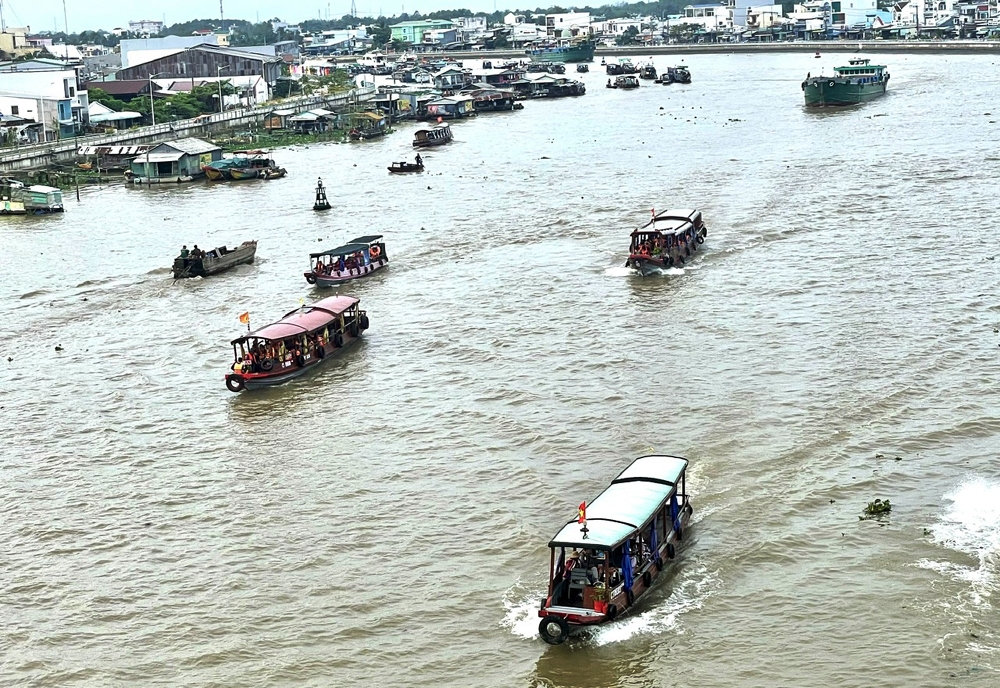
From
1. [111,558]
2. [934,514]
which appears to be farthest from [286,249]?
[934,514]

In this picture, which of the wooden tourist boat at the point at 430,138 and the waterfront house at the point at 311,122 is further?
the waterfront house at the point at 311,122

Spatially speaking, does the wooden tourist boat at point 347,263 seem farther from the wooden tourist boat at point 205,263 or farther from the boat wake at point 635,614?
the boat wake at point 635,614

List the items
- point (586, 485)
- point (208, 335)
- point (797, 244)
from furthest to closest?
point (797, 244) → point (208, 335) → point (586, 485)

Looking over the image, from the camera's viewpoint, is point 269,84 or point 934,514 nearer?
point 934,514

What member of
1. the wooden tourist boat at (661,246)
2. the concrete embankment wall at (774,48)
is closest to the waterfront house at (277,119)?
the wooden tourist boat at (661,246)

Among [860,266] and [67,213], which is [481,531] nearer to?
[860,266]

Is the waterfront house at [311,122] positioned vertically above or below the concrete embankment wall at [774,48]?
below
